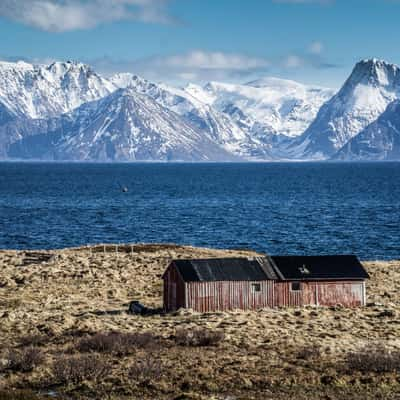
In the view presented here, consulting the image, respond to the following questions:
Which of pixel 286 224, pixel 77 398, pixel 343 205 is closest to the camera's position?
pixel 77 398

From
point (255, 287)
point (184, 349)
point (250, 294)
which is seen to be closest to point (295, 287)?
point (255, 287)

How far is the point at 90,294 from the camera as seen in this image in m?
47.9

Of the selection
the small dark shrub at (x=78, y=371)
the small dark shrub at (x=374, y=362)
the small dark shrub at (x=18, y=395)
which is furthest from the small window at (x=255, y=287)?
the small dark shrub at (x=18, y=395)

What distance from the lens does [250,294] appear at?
42312 mm

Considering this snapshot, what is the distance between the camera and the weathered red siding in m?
41.7

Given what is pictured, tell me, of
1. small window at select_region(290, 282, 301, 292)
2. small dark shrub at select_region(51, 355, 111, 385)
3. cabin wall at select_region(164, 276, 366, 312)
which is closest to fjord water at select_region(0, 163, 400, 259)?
cabin wall at select_region(164, 276, 366, 312)

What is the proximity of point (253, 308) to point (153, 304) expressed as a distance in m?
5.90

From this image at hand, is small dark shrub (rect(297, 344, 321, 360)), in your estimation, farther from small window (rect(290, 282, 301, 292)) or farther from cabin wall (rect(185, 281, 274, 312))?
small window (rect(290, 282, 301, 292))

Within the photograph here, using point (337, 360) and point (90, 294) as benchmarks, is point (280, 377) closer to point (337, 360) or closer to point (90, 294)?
point (337, 360)

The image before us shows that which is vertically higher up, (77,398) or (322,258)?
(322,258)

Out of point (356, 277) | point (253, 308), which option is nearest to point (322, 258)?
point (356, 277)

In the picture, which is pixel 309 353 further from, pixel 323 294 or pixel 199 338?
pixel 323 294

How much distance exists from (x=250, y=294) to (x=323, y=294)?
399cm

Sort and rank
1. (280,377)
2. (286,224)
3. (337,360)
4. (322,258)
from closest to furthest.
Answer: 1. (280,377)
2. (337,360)
3. (322,258)
4. (286,224)
